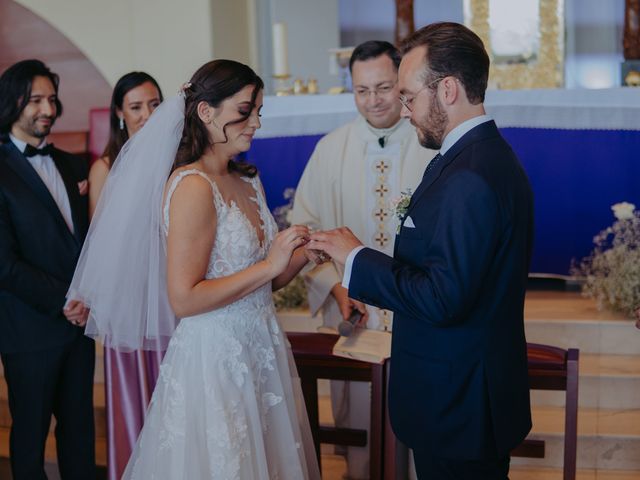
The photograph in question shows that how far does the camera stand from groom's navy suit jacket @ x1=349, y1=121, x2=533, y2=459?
7.23 ft

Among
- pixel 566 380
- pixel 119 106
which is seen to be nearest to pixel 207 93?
pixel 119 106

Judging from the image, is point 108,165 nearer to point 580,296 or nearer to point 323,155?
point 323,155

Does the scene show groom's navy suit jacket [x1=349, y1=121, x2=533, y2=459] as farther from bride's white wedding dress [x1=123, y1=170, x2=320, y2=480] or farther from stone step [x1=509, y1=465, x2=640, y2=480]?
stone step [x1=509, y1=465, x2=640, y2=480]

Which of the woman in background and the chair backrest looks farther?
the chair backrest

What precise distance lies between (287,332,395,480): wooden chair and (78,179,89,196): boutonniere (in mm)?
1160

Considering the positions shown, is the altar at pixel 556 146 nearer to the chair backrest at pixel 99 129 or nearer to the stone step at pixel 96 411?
the chair backrest at pixel 99 129

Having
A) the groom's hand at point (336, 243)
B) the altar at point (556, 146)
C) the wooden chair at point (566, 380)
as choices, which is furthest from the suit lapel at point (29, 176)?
the altar at point (556, 146)

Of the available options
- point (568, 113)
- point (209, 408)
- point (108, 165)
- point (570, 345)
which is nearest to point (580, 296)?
point (570, 345)

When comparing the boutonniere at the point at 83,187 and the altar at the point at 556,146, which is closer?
the boutonniere at the point at 83,187

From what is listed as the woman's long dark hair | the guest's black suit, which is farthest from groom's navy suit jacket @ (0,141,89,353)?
the woman's long dark hair

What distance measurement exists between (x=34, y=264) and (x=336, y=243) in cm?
162

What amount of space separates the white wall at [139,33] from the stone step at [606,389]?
130 inches

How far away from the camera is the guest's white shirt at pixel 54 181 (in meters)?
3.66

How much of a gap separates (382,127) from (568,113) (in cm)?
202
